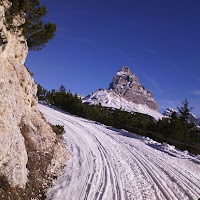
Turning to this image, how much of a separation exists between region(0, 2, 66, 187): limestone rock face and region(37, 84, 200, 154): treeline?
1140cm

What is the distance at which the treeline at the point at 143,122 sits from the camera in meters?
19.4

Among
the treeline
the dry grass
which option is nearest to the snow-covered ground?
the dry grass

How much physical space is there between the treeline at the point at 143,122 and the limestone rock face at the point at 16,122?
37.4 ft

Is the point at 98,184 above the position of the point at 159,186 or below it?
below

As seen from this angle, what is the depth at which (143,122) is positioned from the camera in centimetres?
2692

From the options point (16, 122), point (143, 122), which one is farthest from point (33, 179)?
point (143, 122)

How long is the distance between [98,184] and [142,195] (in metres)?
1.71

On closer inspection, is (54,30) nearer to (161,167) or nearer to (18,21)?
(18,21)

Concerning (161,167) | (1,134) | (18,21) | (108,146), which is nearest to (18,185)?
(1,134)

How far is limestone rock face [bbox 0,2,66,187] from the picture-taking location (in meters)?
5.85

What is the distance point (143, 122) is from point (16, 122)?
2199cm

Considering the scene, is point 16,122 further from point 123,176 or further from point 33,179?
point 123,176

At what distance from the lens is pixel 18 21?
11164 millimetres

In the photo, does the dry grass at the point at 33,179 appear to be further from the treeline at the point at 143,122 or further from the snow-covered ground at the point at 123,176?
the treeline at the point at 143,122
